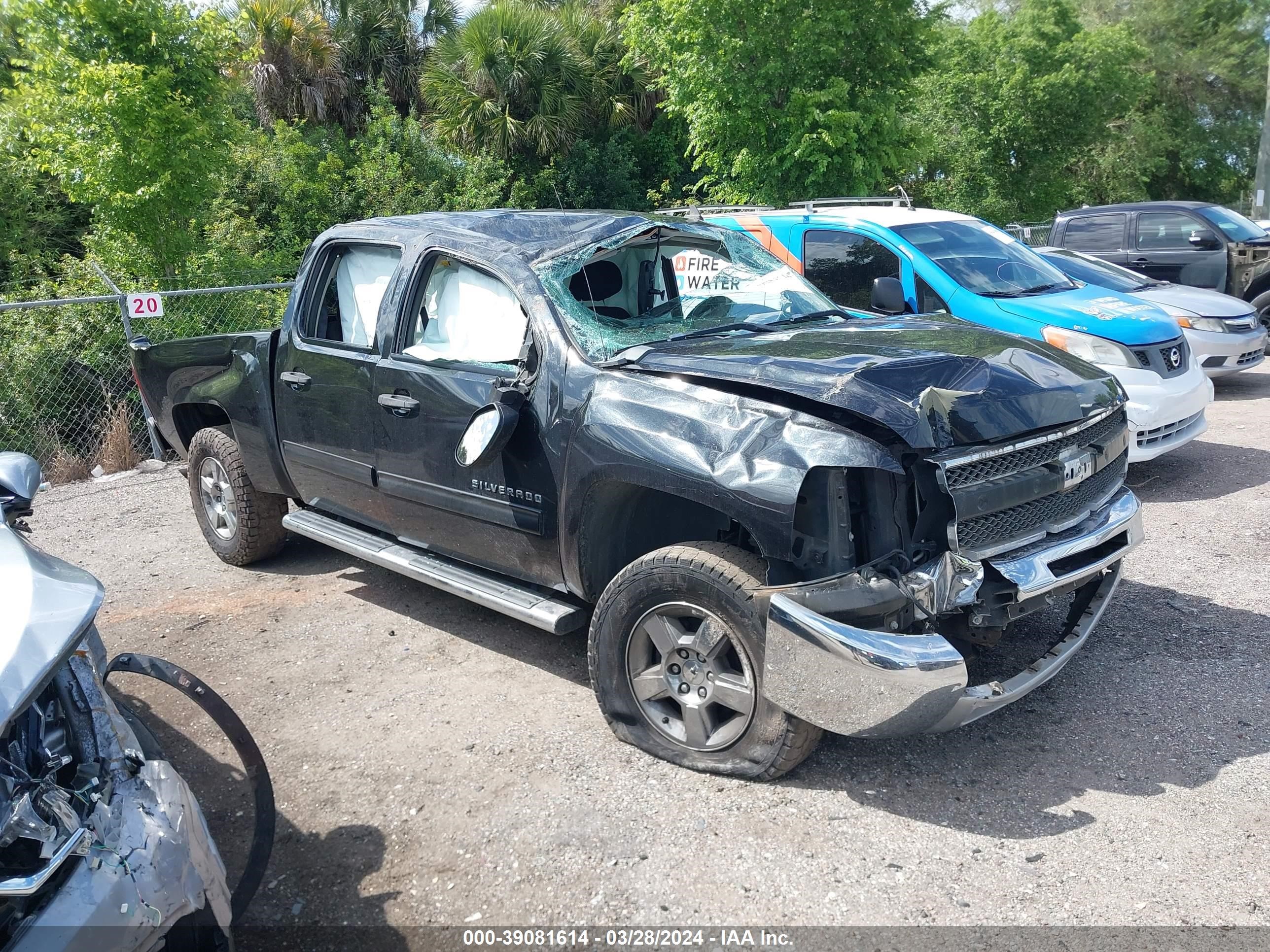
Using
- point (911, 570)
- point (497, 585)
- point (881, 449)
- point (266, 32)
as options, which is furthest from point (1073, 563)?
point (266, 32)

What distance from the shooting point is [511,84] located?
20812 millimetres

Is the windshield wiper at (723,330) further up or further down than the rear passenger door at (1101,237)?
further up

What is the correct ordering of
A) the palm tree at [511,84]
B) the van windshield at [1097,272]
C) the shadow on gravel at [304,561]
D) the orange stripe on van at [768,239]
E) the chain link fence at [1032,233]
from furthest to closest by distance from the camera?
the palm tree at [511,84], the chain link fence at [1032,233], the van windshield at [1097,272], the orange stripe on van at [768,239], the shadow on gravel at [304,561]

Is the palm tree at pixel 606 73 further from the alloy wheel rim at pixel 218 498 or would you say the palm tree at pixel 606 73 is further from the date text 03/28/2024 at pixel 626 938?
the date text 03/28/2024 at pixel 626 938

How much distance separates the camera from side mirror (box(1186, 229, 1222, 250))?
11.2 meters

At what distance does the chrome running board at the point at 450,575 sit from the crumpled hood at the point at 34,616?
178 cm

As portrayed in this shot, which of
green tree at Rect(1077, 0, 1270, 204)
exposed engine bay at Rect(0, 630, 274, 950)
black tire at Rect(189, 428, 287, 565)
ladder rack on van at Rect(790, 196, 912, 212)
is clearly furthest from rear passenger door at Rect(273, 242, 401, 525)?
green tree at Rect(1077, 0, 1270, 204)

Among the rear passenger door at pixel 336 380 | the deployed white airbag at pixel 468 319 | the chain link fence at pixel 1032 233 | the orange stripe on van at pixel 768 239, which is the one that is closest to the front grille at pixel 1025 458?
the deployed white airbag at pixel 468 319

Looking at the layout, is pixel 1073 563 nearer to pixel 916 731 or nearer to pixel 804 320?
pixel 916 731

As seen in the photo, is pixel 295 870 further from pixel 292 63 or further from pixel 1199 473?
pixel 292 63

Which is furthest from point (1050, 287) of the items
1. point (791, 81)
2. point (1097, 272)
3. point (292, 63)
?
point (292, 63)

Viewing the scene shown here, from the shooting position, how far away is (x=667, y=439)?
11.6 ft

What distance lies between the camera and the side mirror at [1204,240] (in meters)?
11.2

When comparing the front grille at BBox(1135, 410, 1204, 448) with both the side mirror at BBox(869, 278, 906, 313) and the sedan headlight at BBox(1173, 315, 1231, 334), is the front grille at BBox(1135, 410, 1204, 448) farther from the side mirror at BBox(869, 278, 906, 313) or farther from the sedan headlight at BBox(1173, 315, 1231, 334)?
the sedan headlight at BBox(1173, 315, 1231, 334)
